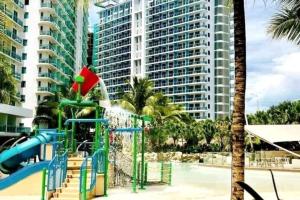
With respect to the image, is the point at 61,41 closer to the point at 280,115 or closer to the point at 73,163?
the point at 280,115

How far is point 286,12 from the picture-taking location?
1320 centimetres

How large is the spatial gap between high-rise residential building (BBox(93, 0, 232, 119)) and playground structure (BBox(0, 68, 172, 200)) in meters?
80.3

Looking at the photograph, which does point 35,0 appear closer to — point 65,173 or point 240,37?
point 65,173

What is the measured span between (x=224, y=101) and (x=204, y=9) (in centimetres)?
2063

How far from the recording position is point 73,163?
16828 millimetres

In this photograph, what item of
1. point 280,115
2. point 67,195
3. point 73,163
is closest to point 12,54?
point 280,115

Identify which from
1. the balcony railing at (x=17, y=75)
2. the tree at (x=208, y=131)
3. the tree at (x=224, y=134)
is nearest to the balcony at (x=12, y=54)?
the balcony railing at (x=17, y=75)

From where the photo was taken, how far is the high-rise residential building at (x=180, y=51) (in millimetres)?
100750

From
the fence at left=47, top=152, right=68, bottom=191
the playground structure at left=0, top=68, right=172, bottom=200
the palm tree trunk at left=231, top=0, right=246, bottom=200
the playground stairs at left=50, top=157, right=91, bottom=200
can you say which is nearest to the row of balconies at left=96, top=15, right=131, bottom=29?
the playground structure at left=0, top=68, right=172, bottom=200

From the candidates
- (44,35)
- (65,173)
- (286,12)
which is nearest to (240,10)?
(286,12)

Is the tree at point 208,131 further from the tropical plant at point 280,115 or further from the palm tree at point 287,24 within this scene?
the palm tree at point 287,24

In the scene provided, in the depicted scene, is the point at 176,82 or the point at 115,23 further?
the point at 115,23

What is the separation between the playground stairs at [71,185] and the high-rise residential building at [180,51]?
82.4 metres

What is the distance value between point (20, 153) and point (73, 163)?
2518mm
